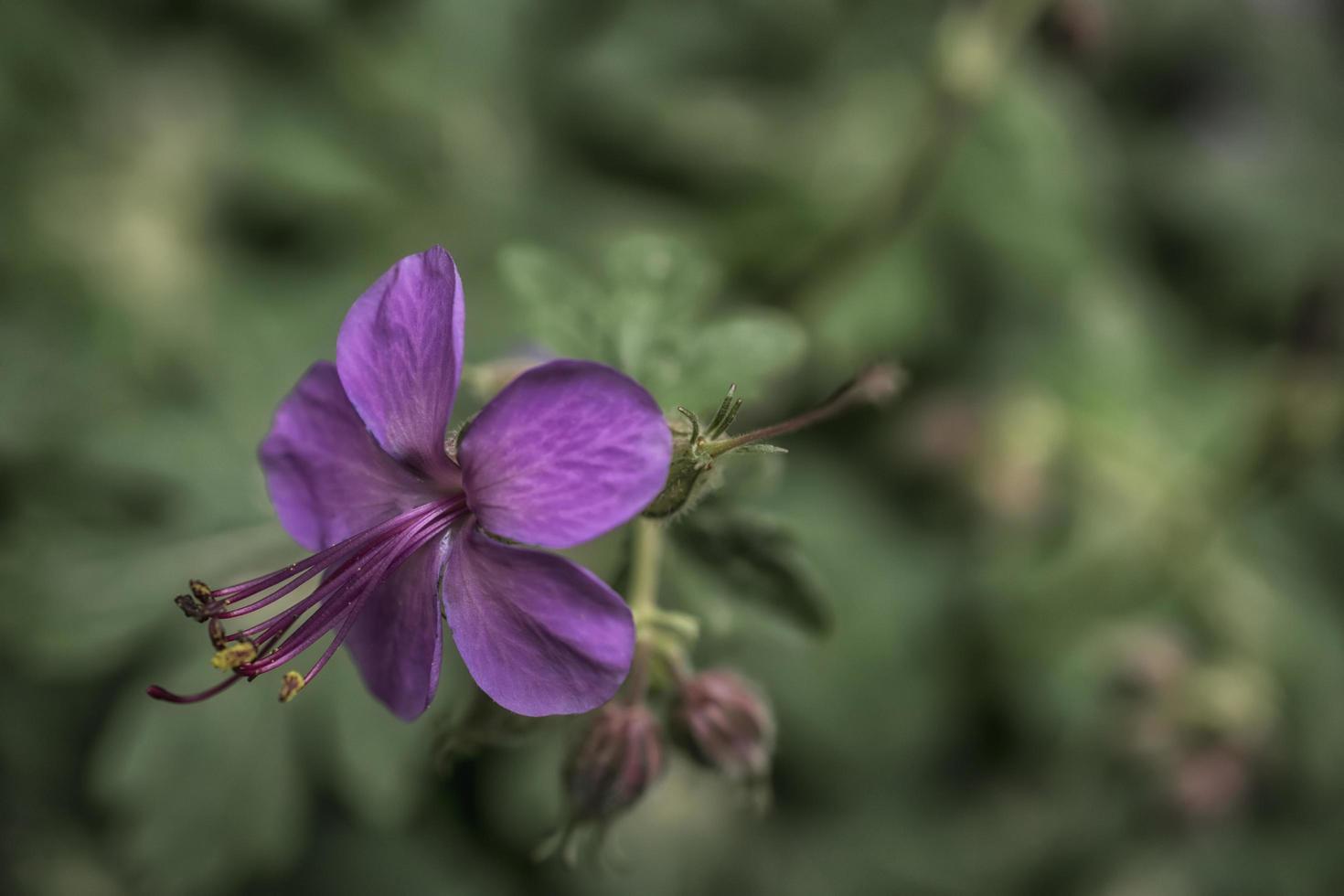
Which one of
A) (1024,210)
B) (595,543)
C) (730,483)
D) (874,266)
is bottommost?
(595,543)

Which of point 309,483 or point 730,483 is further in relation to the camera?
point 730,483

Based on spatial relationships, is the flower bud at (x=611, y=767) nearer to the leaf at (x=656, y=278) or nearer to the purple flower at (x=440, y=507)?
the purple flower at (x=440, y=507)

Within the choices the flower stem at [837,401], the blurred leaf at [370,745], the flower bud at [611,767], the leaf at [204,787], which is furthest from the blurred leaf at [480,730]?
the leaf at [204,787]

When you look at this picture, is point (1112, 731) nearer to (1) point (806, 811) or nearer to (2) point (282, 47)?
(1) point (806, 811)

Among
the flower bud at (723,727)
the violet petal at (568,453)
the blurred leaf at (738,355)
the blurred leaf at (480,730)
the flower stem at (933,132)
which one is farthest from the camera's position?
the flower stem at (933,132)

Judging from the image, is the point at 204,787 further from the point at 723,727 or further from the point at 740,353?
the point at 740,353

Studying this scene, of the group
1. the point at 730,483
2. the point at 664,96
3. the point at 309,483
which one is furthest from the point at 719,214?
the point at 309,483

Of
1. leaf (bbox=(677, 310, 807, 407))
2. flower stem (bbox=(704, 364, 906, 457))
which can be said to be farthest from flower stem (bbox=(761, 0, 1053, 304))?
flower stem (bbox=(704, 364, 906, 457))

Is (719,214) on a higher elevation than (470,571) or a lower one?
higher
